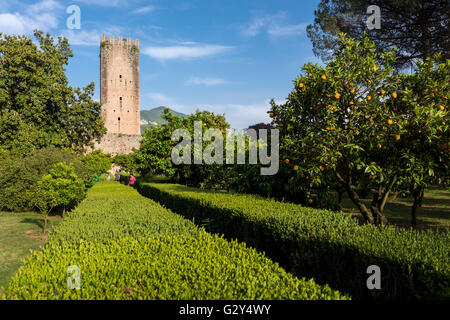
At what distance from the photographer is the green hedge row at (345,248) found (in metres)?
2.95

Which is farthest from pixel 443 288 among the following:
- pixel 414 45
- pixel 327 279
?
pixel 414 45

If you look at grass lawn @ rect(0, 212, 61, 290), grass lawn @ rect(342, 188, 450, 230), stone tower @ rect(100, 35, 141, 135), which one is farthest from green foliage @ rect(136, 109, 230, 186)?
stone tower @ rect(100, 35, 141, 135)

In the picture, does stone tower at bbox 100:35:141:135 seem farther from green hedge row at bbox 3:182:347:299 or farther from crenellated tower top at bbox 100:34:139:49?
green hedge row at bbox 3:182:347:299

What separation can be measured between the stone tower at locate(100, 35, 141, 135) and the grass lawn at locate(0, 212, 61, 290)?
128 feet

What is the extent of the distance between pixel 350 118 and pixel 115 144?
41689mm

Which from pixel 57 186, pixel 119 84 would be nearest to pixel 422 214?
pixel 57 186

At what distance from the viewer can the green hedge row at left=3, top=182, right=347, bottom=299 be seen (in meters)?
2.72

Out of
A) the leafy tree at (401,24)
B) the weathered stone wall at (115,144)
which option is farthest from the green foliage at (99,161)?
the leafy tree at (401,24)

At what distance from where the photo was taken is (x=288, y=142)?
6320 millimetres

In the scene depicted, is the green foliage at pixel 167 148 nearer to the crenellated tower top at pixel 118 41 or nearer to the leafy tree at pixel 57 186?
the leafy tree at pixel 57 186

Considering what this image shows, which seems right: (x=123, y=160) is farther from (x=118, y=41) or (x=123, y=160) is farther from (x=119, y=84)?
(x=118, y=41)
